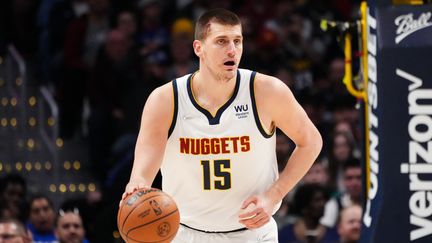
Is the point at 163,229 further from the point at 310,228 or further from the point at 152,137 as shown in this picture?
the point at 310,228

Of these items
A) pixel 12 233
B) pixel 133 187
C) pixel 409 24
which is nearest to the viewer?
pixel 133 187

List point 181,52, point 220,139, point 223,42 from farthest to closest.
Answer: point 181,52 < point 220,139 < point 223,42

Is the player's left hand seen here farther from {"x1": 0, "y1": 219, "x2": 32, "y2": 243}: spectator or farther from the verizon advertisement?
{"x1": 0, "y1": 219, "x2": 32, "y2": 243}: spectator

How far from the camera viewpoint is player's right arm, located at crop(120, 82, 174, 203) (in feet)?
23.9

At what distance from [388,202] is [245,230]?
40.9 inches

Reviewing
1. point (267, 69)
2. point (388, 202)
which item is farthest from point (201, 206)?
point (267, 69)

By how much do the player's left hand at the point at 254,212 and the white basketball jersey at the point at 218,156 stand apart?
0.34m

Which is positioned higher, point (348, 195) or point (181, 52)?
point (181, 52)

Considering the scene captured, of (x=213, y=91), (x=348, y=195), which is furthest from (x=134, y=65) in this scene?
(x=213, y=91)

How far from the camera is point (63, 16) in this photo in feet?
48.8

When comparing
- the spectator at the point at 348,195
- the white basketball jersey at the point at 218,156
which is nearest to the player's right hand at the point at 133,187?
the white basketball jersey at the point at 218,156

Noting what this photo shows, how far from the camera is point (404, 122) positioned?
7711 millimetres

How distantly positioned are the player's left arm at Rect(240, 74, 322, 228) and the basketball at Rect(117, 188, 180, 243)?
69cm

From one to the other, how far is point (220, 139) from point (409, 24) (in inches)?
61.2
